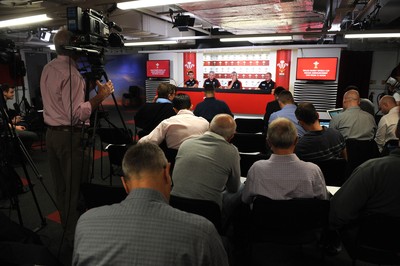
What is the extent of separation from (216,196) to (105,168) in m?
3.59

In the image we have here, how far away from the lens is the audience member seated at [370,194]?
66.9 inches

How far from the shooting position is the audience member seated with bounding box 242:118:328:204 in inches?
74.1

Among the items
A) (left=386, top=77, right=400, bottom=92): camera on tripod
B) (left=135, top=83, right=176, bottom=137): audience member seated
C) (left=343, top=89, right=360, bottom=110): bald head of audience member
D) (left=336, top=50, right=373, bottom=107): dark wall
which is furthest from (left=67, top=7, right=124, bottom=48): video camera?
(left=336, top=50, right=373, bottom=107): dark wall

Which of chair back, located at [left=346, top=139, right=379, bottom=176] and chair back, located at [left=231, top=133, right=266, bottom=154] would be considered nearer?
chair back, located at [left=346, top=139, right=379, bottom=176]

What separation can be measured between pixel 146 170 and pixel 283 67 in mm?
9135

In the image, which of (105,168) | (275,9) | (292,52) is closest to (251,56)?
(292,52)

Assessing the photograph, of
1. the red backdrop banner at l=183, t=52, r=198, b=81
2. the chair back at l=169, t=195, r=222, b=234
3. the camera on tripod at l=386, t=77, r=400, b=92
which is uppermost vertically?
the red backdrop banner at l=183, t=52, r=198, b=81

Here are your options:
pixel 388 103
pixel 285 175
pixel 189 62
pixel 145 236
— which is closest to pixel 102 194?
pixel 145 236

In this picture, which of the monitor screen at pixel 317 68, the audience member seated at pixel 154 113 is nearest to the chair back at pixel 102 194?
the audience member seated at pixel 154 113

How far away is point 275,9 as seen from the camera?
4.34 m

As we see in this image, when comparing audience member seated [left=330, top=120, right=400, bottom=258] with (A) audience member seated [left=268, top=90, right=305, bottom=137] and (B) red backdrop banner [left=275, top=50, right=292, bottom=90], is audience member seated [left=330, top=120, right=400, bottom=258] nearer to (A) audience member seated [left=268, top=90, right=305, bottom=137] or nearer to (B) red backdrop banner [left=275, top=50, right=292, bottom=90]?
(A) audience member seated [left=268, top=90, right=305, bottom=137]

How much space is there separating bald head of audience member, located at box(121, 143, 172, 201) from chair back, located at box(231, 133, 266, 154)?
2.80 meters

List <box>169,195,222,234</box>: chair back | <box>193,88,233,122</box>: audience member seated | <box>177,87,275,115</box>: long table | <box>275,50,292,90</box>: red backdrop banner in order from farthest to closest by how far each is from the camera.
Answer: <box>275,50,292,90</box>: red backdrop banner < <box>177,87,275,115</box>: long table < <box>193,88,233,122</box>: audience member seated < <box>169,195,222,234</box>: chair back

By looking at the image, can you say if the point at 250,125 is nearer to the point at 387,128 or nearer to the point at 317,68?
the point at 387,128
